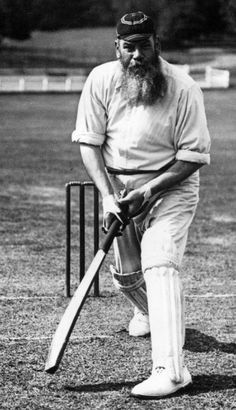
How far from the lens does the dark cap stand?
19.2 ft

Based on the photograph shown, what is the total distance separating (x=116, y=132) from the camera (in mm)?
6066

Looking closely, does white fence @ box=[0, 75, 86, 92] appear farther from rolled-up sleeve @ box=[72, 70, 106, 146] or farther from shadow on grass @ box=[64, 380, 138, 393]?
shadow on grass @ box=[64, 380, 138, 393]

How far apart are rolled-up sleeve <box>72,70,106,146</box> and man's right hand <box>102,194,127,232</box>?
1.15 feet

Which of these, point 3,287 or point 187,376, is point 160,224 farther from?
point 3,287

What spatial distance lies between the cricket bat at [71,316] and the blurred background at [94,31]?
73.3m

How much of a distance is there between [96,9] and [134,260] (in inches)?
4318

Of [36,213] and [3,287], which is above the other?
[3,287]

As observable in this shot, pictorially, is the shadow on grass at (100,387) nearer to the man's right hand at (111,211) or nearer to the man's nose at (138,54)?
the man's right hand at (111,211)

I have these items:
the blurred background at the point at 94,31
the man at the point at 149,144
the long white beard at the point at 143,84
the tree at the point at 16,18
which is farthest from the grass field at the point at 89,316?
the tree at the point at 16,18

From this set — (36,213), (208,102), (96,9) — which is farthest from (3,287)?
(96,9)

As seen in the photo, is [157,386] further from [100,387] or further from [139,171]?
[139,171]

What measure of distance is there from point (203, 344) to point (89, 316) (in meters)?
1.12

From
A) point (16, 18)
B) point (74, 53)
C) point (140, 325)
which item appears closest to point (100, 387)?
point (140, 325)

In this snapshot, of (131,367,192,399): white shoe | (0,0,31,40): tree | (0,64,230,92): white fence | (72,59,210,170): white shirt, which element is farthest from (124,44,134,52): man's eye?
(0,0,31,40): tree
